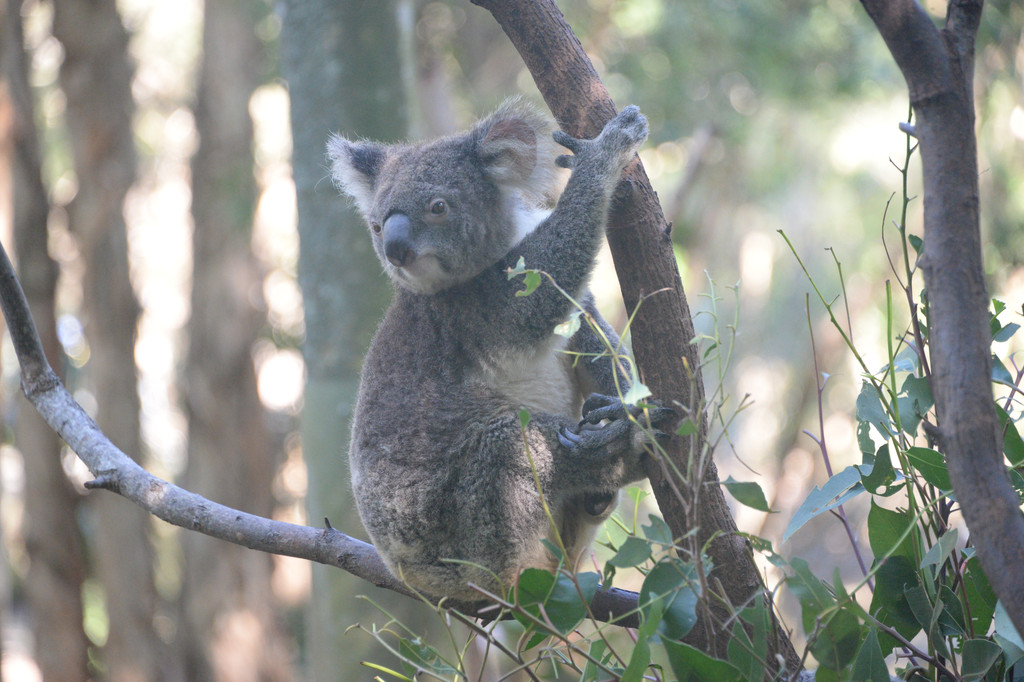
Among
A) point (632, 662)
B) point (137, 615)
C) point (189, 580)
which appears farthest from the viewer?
point (189, 580)

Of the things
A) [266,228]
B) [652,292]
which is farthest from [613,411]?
[266,228]

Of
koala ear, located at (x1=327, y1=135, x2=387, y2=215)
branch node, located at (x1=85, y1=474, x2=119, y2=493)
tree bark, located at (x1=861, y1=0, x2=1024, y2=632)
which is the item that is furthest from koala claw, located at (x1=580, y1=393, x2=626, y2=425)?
branch node, located at (x1=85, y1=474, x2=119, y2=493)

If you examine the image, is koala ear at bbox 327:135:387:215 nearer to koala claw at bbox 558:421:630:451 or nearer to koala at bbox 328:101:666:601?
koala at bbox 328:101:666:601

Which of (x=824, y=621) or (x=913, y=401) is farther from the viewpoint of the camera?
(x=913, y=401)

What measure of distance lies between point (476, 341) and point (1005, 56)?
15.4 feet

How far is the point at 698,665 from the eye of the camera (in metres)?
1.20

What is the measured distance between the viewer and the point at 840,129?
12.7 meters

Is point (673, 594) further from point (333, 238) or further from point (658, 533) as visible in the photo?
point (333, 238)

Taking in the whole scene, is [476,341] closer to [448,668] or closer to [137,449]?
[448,668]

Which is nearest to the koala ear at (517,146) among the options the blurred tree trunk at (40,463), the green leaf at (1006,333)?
the green leaf at (1006,333)

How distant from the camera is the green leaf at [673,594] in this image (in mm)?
1195

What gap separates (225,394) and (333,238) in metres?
3.71

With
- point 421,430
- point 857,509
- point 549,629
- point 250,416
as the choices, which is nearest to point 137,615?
point 250,416

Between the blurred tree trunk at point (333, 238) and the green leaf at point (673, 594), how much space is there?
2.49 m
